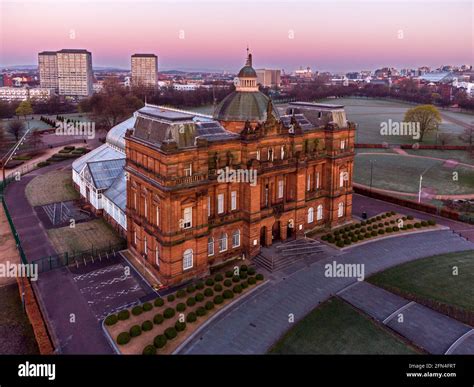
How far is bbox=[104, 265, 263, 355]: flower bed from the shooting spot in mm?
37250

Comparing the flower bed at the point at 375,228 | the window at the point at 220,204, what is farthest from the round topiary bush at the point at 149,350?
the flower bed at the point at 375,228


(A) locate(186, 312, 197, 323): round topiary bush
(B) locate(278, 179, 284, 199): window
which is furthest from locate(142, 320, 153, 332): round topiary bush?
(B) locate(278, 179, 284, 199): window

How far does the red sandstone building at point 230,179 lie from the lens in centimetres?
4556

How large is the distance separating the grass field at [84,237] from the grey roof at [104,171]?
6.65 metres

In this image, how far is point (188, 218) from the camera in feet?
155

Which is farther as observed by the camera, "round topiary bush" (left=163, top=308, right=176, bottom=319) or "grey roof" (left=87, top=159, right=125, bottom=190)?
"grey roof" (left=87, top=159, right=125, bottom=190)

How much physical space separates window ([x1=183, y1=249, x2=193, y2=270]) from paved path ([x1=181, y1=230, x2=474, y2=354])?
7877 mm

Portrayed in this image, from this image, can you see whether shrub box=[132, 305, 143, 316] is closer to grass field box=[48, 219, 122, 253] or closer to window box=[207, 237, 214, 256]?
window box=[207, 237, 214, 256]

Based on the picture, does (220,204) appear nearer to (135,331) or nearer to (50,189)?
(135,331)

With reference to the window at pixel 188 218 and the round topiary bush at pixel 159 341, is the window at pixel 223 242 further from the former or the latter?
the round topiary bush at pixel 159 341

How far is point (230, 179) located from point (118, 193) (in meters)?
22.8

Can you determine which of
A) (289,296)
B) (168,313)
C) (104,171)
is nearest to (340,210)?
(289,296)
